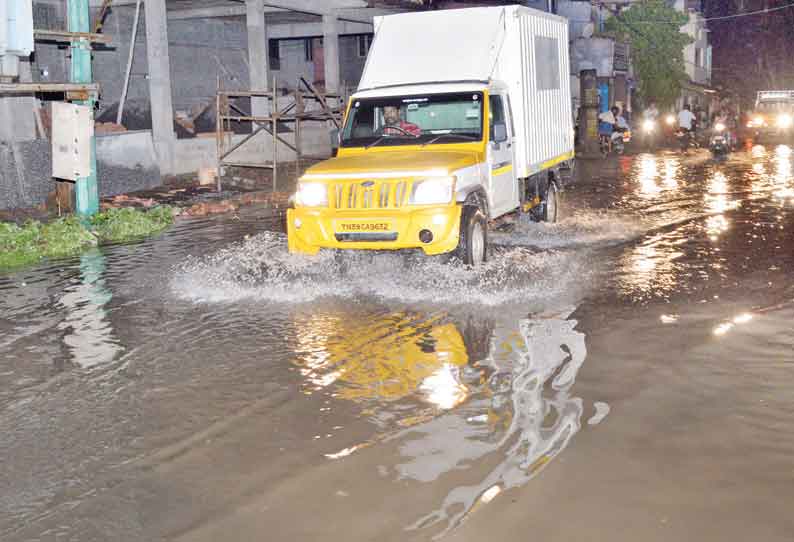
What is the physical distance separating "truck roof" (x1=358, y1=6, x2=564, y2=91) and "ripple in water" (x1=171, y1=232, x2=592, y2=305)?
238 centimetres

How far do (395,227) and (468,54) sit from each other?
349 cm

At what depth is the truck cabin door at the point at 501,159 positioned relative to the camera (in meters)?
11.5

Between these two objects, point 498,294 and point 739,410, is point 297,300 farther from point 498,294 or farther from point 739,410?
point 739,410

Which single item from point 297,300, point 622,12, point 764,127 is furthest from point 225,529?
point 622,12

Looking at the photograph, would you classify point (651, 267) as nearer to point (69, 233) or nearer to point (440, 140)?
point (440, 140)

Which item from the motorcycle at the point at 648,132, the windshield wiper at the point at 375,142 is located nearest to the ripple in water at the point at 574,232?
the windshield wiper at the point at 375,142

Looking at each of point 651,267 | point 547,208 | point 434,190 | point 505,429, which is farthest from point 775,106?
point 505,429

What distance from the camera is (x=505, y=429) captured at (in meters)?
5.73

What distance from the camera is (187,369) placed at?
7.36 meters

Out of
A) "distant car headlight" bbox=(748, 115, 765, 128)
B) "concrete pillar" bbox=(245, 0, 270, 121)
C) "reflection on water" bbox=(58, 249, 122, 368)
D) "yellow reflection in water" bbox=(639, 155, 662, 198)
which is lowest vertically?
"reflection on water" bbox=(58, 249, 122, 368)

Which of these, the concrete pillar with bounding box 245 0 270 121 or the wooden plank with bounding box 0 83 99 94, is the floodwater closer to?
the wooden plank with bounding box 0 83 99 94

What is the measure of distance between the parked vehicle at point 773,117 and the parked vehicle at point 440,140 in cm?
2926

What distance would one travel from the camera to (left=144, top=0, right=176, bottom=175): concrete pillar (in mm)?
22969

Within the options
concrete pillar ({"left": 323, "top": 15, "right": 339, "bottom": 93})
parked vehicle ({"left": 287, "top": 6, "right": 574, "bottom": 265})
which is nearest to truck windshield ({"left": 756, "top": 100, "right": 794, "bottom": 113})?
concrete pillar ({"left": 323, "top": 15, "right": 339, "bottom": 93})
